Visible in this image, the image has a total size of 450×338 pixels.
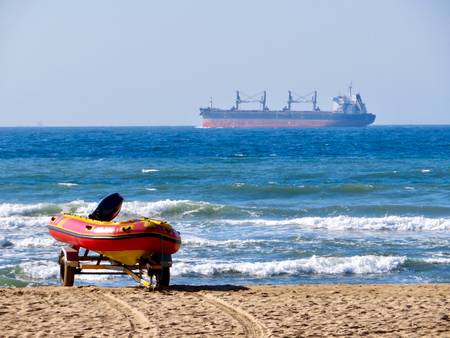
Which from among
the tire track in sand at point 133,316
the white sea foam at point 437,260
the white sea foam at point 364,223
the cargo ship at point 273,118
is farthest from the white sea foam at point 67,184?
the cargo ship at point 273,118

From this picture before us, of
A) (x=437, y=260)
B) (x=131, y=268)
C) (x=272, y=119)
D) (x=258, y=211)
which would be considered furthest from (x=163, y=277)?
(x=272, y=119)

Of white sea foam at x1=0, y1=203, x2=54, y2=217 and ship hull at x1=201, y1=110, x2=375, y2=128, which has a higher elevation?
white sea foam at x1=0, y1=203, x2=54, y2=217

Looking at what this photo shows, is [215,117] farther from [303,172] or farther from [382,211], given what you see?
[382,211]

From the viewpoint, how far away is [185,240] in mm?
16844

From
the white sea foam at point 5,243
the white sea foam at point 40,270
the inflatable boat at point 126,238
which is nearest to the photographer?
the inflatable boat at point 126,238

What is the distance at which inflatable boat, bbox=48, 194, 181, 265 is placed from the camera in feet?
34.3

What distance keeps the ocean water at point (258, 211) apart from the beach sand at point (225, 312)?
2.45 metres

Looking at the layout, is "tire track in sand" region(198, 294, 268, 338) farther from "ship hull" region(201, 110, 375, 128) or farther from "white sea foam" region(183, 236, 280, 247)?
"ship hull" region(201, 110, 375, 128)

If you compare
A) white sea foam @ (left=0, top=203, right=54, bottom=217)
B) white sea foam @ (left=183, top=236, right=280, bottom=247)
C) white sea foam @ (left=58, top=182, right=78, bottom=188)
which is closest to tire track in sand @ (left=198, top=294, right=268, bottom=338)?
white sea foam @ (left=183, top=236, right=280, bottom=247)

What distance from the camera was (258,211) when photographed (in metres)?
22.9

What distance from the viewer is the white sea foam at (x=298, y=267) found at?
13.7 m

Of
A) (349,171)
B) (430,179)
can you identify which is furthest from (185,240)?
(349,171)

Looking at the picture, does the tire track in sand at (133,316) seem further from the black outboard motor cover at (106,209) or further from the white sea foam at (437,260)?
the white sea foam at (437,260)

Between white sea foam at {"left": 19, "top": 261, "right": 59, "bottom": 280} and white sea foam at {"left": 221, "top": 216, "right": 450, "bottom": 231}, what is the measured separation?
704 cm
